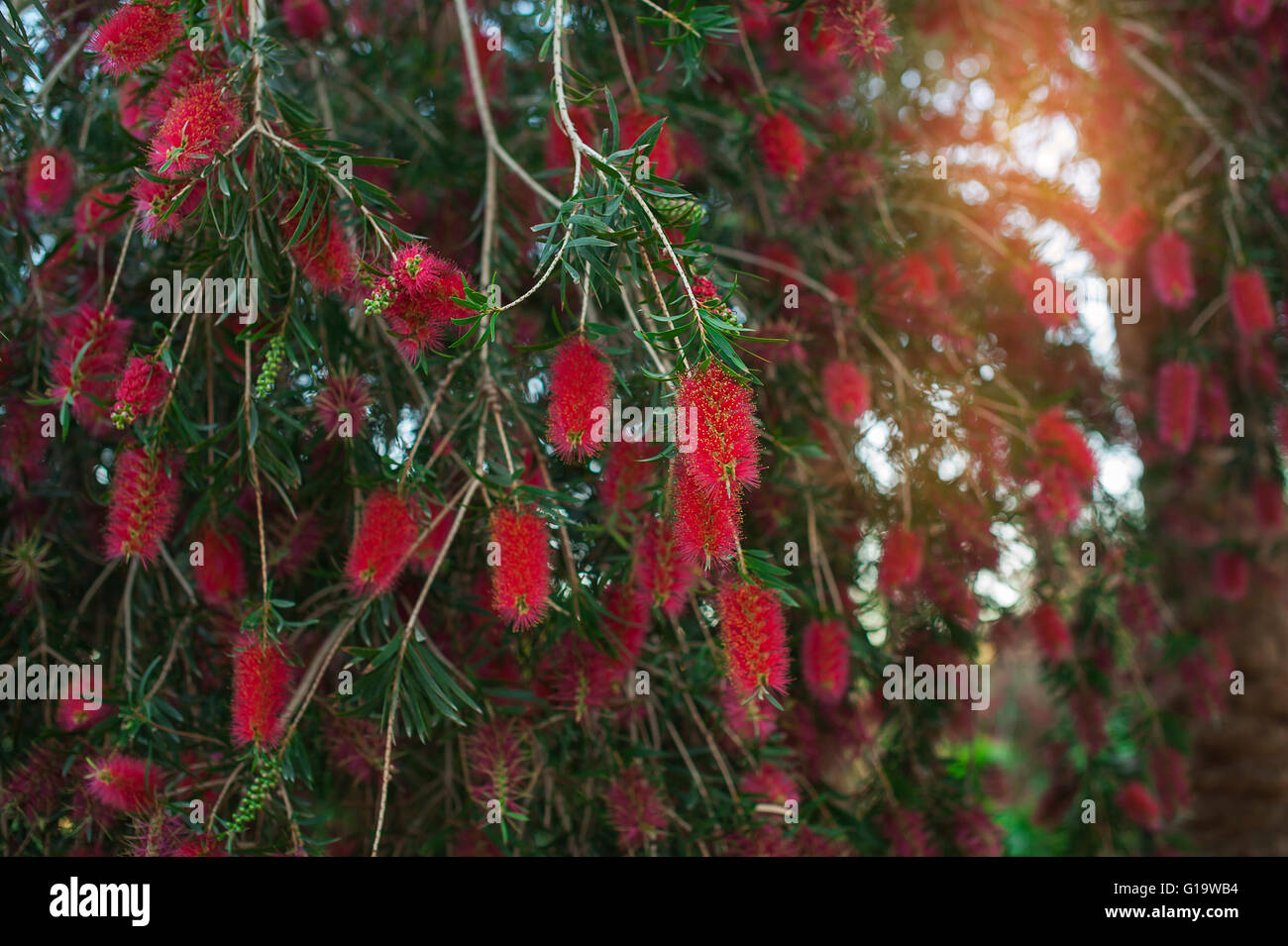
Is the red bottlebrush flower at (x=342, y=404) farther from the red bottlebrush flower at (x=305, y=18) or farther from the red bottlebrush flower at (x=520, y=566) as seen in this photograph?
the red bottlebrush flower at (x=305, y=18)

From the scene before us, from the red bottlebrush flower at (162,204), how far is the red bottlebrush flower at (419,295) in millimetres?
312

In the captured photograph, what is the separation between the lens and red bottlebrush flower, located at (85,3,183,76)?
1323mm

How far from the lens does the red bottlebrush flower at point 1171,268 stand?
2.40 metres

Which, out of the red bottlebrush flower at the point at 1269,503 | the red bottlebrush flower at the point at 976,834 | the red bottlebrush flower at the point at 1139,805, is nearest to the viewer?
the red bottlebrush flower at the point at 976,834

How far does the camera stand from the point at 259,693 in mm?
1371

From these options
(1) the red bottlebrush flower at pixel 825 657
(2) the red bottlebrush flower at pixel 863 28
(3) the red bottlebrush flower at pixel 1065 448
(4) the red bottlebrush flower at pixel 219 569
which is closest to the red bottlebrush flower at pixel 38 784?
(4) the red bottlebrush flower at pixel 219 569

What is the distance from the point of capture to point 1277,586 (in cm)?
A: 308

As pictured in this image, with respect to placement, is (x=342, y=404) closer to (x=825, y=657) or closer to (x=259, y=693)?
(x=259, y=693)

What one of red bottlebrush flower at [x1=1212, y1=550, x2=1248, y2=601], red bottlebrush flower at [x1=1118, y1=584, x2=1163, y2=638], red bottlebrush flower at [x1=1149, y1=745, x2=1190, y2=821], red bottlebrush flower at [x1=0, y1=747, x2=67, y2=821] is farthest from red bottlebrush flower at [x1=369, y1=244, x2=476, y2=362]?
red bottlebrush flower at [x1=1212, y1=550, x2=1248, y2=601]

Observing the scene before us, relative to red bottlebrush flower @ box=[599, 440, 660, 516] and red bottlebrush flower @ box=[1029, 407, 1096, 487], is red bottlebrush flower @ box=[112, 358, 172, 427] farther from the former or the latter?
red bottlebrush flower @ box=[1029, 407, 1096, 487]
